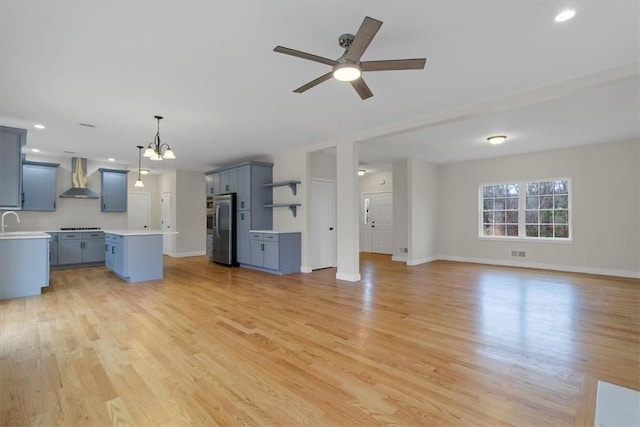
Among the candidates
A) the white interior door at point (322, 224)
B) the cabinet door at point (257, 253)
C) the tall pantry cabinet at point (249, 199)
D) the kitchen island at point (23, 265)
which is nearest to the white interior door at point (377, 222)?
the white interior door at point (322, 224)

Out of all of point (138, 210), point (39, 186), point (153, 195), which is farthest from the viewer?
point (153, 195)

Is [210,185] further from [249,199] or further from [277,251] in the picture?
[277,251]

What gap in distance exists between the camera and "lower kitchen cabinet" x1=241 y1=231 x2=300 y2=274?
617 cm

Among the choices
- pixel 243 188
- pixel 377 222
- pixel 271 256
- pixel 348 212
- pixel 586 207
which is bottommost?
pixel 271 256

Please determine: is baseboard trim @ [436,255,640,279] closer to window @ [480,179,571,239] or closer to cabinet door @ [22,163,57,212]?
window @ [480,179,571,239]

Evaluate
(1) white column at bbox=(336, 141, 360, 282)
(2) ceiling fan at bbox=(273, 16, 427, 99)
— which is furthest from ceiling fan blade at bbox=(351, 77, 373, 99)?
(1) white column at bbox=(336, 141, 360, 282)

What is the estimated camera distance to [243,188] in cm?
705

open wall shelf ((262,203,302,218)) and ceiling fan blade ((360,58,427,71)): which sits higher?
ceiling fan blade ((360,58,427,71))

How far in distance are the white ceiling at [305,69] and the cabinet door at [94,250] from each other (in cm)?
275

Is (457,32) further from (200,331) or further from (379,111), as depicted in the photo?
(200,331)

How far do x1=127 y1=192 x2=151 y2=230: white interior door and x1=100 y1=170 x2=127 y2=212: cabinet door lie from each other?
1.22 meters

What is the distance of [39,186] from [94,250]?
72.0 inches

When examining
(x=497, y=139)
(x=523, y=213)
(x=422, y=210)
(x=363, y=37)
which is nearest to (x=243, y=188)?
(x=422, y=210)

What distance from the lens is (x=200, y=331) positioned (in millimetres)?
3107
